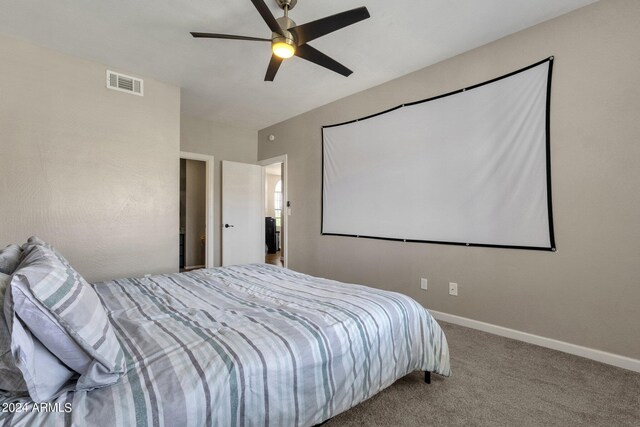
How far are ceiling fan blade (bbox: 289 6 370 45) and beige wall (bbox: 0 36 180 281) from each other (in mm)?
2232

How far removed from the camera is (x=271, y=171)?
8.99 meters

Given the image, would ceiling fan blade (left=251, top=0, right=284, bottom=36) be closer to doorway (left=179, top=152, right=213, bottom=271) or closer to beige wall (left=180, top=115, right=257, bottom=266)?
beige wall (left=180, top=115, right=257, bottom=266)

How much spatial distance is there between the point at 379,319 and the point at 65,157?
3294mm

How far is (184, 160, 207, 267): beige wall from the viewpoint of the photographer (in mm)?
6156

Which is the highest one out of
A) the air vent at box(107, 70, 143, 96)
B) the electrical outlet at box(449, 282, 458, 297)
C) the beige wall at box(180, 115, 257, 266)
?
the air vent at box(107, 70, 143, 96)

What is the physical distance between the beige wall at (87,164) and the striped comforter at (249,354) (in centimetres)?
147

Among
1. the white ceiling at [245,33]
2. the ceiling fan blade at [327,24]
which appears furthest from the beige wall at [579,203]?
the ceiling fan blade at [327,24]

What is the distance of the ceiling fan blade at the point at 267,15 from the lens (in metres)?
1.77

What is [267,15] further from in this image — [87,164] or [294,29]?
[87,164]

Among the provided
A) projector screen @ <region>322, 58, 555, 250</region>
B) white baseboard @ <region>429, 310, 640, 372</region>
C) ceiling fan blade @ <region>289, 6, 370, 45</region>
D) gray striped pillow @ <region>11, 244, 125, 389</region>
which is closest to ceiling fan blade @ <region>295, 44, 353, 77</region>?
ceiling fan blade @ <region>289, 6, 370, 45</region>

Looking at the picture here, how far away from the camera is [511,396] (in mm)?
1759

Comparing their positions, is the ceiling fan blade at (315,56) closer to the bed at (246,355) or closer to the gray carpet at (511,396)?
the bed at (246,355)

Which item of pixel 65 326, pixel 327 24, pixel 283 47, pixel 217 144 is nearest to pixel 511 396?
pixel 65 326

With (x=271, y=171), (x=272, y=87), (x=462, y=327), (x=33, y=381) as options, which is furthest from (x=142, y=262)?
(x=271, y=171)
